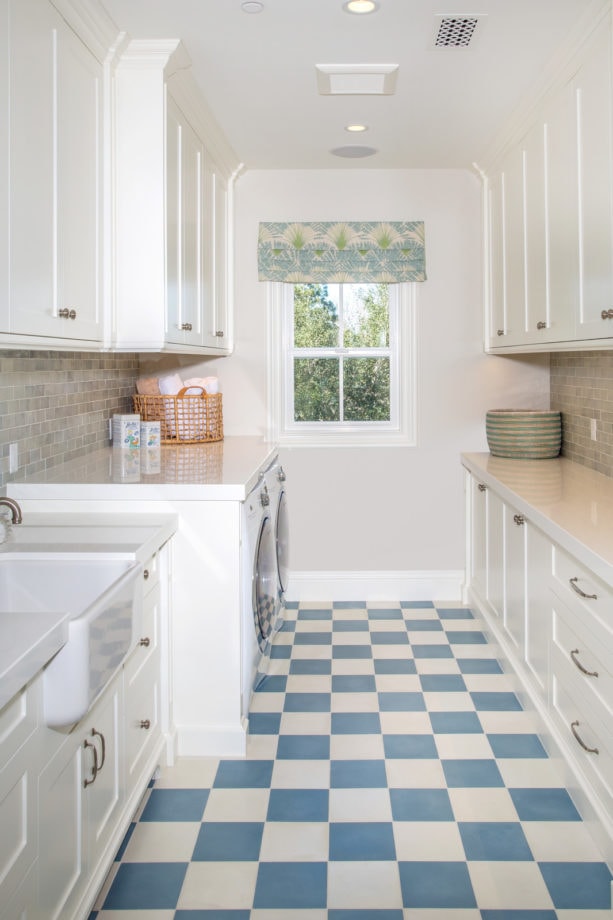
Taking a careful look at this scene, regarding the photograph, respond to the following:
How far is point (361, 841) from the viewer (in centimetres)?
222

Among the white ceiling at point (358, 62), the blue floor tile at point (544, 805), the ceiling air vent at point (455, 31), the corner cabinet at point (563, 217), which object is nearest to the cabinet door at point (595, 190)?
the corner cabinet at point (563, 217)

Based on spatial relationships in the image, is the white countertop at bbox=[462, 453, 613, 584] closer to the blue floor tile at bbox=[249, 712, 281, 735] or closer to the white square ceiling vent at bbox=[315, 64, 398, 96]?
the blue floor tile at bbox=[249, 712, 281, 735]

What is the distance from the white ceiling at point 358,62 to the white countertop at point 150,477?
150 cm

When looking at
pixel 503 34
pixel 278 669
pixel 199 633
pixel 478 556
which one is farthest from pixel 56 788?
pixel 478 556

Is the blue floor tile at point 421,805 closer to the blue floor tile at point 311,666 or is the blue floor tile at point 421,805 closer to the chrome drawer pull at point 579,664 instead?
the chrome drawer pull at point 579,664

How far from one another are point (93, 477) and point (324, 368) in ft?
6.79

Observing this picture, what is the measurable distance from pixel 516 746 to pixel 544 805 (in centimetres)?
38

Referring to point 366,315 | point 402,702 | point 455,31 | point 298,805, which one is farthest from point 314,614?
point 455,31

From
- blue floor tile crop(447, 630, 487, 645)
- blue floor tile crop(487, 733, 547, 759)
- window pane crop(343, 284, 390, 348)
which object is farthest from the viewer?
window pane crop(343, 284, 390, 348)

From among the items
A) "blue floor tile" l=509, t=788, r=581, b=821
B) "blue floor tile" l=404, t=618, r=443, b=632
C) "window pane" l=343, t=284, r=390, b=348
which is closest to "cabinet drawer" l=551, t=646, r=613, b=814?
"blue floor tile" l=509, t=788, r=581, b=821

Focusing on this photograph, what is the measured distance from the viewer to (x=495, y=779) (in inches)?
100

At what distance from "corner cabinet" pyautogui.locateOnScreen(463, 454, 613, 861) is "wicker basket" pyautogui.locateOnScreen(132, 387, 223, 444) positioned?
1394 mm

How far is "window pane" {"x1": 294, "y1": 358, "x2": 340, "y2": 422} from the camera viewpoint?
4.61 meters

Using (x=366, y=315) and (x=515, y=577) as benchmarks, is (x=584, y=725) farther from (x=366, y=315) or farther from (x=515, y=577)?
(x=366, y=315)
